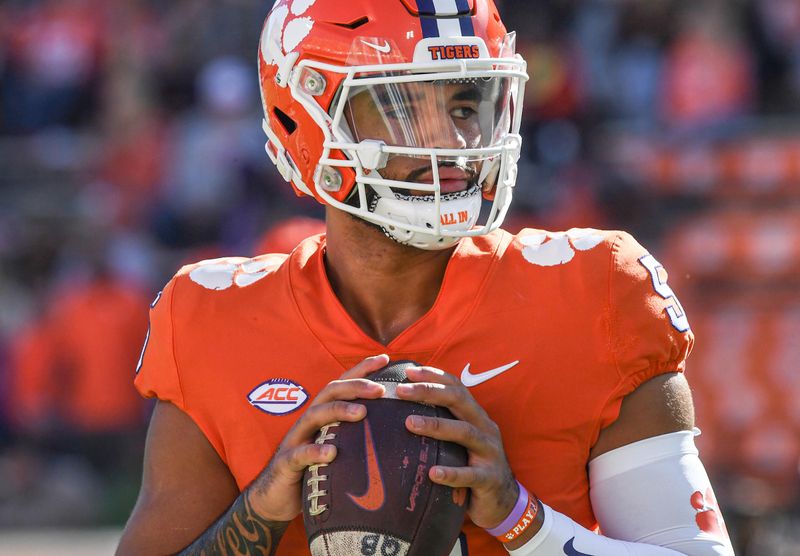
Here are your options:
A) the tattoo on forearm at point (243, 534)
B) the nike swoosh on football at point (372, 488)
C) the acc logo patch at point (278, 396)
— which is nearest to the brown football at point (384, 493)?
the nike swoosh on football at point (372, 488)

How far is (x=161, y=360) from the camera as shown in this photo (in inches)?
94.6

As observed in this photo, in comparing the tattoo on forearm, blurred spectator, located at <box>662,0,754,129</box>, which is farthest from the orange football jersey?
blurred spectator, located at <box>662,0,754,129</box>

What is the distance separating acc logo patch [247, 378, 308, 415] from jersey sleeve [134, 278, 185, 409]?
15 centimetres

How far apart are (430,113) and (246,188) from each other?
4986 mm

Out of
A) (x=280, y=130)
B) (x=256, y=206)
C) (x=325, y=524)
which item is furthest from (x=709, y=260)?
(x=325, y=524)

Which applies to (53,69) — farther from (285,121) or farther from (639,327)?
(639,327)

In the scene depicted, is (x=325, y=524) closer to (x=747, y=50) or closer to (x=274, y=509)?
(x=274, y=509)

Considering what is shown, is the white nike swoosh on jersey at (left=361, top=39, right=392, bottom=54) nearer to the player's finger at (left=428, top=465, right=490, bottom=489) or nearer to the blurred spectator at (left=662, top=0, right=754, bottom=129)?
the player's finger at (left=428, top=465, right=490, bottom=489)

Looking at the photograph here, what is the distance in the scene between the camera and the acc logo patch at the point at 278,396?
2.30 meters

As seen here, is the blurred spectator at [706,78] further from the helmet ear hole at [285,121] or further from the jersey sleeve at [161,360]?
the jersey sleeve at [161,360]

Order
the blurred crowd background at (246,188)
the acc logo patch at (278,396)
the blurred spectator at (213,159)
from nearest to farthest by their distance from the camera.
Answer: the acc logo patch at (278,396) → the blurred crowd background at (246,188) → the blurred spectator at (213,159)

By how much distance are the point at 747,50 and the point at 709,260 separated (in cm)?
143

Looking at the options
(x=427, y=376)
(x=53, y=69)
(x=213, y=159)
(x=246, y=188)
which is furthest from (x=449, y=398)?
(x=53, y=69)

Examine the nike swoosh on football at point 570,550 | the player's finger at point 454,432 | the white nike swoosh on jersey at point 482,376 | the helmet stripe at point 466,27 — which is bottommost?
the nike swoosh on football at point 570,550
